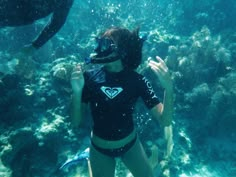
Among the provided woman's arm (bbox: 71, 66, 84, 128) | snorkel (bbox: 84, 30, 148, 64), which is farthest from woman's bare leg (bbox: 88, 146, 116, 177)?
snorkel (bbox: 84, 30, 148, 64)

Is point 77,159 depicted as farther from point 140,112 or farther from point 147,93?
point 147,93

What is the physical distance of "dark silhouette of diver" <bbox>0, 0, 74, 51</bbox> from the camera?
3.92 meters

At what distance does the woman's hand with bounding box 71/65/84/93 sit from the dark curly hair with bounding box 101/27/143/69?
51cm

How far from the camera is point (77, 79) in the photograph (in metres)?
3.12

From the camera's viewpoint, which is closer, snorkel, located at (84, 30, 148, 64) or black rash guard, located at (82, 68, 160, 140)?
snorkel, located at (84, 30, 148, 64)

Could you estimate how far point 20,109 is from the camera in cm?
622

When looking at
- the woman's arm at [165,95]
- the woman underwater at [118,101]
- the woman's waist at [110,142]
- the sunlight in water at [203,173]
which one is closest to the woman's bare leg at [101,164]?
the woman underwater at [118,101]

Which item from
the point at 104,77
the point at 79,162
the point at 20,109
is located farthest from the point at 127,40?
the point at 20,109

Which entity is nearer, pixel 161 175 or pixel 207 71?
pixel 161 175

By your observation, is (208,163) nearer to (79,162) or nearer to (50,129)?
(79,162)

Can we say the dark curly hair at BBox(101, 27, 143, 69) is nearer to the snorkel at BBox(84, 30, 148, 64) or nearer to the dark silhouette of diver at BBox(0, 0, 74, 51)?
the snorkel at BBox(84, 30, 148, 64)

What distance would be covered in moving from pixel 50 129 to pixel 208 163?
4069 millimetres

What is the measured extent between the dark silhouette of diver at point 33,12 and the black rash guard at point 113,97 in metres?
1.34

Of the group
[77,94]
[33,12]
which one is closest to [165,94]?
[77,94]
